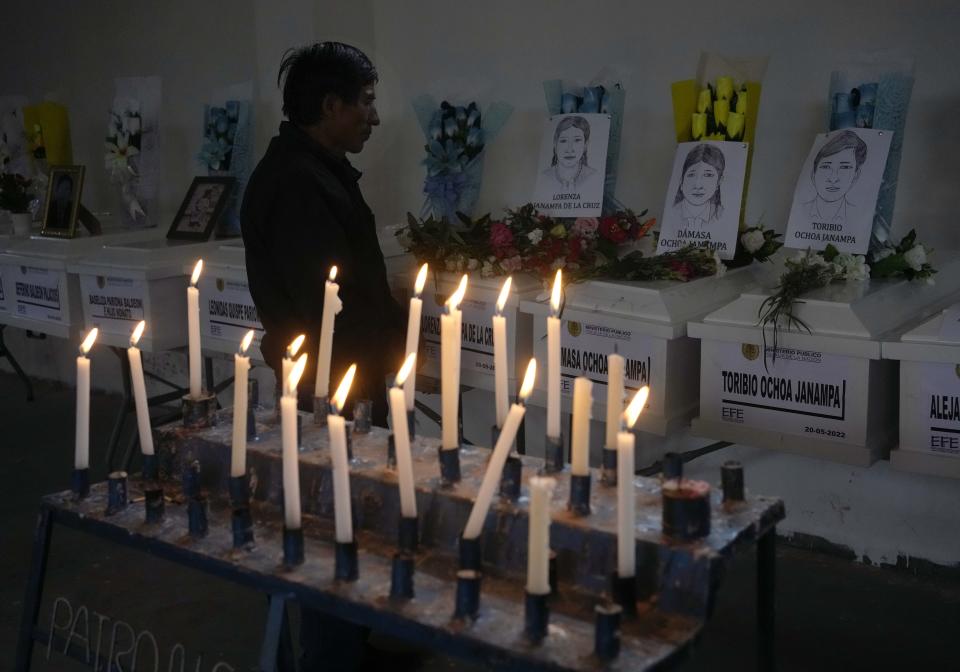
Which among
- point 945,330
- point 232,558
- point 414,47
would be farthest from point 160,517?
point 414,47

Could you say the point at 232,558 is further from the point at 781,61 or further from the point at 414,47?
the point at 414,47

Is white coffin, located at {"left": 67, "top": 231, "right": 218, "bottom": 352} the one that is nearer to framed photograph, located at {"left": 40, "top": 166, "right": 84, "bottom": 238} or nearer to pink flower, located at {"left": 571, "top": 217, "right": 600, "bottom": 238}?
framed photograph, located at {"left": 40, "top": 166, "right": 84, "bottom": 238}

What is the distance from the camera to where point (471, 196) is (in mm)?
3562

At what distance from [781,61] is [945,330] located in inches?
46.1

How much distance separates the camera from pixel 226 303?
3758mm

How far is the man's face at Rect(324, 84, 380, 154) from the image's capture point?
2863 millimetres

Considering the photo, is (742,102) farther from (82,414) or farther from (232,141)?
(232,141)

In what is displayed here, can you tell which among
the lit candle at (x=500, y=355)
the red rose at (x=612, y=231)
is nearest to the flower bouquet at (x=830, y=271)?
the red rose at (x=612, y=231)

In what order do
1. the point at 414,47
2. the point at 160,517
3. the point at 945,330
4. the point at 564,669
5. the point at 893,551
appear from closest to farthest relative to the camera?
1. the point at 564,669
2. the point at 160,517
3. the point at 945,330
4. the point at 893,551
5. the point at 414,47

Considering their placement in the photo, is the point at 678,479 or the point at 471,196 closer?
the point at 678,479

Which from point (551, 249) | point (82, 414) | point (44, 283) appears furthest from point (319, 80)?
point (44, 283)

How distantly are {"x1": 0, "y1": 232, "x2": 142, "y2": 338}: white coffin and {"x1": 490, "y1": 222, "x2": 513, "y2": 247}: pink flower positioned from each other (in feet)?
6.40

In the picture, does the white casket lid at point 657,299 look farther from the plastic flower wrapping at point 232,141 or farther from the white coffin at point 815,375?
the plastic flower wrapping at point 232,141

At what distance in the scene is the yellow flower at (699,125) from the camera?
2957 mm
